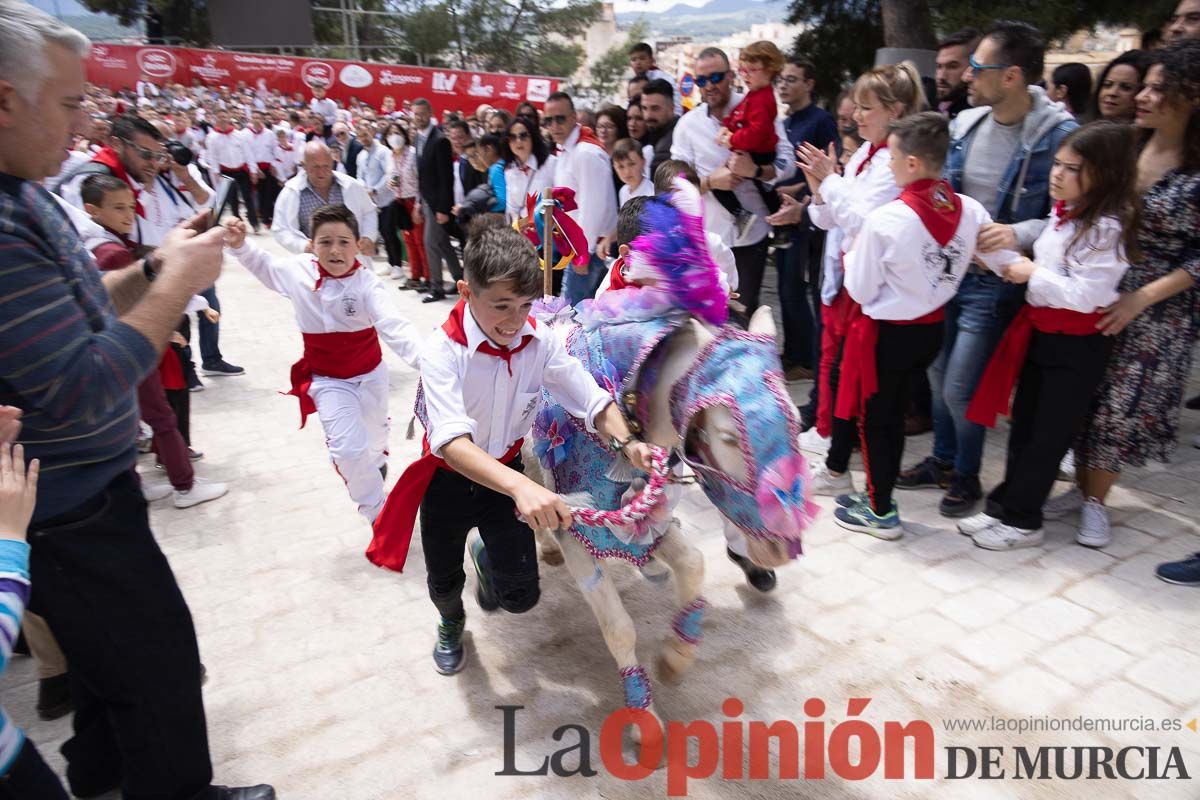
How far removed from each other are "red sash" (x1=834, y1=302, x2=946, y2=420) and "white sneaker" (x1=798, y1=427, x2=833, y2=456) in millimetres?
994

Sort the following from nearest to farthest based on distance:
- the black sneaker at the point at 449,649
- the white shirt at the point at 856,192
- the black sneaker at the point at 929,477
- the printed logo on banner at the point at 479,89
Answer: the black sneaker at the point at 449,649
the white shirt at the point at 856,192
the black sneaker at the point at 929,477
the printed logo on banner at the point at 479,89

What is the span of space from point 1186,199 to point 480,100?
74.5 ft

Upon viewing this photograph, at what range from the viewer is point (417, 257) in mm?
10219

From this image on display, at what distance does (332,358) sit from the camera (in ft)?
12.9

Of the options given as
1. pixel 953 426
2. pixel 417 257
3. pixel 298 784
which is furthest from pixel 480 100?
pixel 298 784

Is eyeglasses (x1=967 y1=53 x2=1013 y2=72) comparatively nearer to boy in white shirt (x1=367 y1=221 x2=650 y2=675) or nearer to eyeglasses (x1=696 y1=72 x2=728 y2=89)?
eyeglasses (x1=696 y1=72 x2=728 y2=89)

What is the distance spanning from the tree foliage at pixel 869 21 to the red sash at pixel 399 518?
28.5 ft

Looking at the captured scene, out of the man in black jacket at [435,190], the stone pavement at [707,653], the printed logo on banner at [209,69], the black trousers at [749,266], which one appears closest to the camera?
the stone pavement at [707,653]

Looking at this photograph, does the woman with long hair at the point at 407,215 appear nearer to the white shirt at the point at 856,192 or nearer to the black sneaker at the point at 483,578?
the white shirt at the point at 856,192

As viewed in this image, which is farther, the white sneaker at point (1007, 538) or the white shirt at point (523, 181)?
the white shirt at point (523, 181)

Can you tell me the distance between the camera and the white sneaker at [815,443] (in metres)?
4.98

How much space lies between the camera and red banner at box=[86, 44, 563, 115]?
74.1 feet

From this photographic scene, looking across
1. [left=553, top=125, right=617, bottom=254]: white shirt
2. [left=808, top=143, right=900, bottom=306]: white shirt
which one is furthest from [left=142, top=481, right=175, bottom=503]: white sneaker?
[left=808, top=143, right=900, bottom=306]: white shirt

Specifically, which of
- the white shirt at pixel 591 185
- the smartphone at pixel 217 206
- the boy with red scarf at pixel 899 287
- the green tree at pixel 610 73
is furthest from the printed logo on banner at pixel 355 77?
the green tree at pixel 610 73
